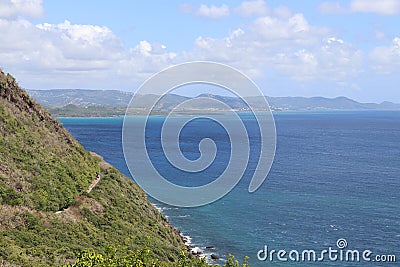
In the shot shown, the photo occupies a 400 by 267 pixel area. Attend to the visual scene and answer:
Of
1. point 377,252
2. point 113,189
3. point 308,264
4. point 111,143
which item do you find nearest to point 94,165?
point 113,189

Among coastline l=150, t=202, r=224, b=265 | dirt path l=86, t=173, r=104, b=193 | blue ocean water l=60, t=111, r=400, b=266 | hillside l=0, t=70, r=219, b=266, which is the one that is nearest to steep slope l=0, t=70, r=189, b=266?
hillside l=0, t=70, r=219, b=266

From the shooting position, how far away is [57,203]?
32219 millimetres

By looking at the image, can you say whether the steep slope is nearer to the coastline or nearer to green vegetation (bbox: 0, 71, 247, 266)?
green vegetation (bbox: 0, 71, 247, 266)

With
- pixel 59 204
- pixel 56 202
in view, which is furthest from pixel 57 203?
pixel 59 204

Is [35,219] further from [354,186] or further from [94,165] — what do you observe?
[354,186]

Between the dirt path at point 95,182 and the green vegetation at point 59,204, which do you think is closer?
the green vegetation at point 59,204

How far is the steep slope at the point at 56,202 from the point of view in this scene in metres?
24.8

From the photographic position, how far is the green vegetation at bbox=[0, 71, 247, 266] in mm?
23656

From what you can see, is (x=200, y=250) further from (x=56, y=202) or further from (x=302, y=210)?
(x=302, y=210)

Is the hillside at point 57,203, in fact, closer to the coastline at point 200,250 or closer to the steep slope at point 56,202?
the steep slope at point 56,202

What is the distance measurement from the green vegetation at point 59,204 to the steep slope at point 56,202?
0.17 ft

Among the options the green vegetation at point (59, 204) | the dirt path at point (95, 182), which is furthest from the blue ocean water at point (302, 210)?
the dirt path at point (95, 182)

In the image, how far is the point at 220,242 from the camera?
43.0m

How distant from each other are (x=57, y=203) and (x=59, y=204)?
0.32m
